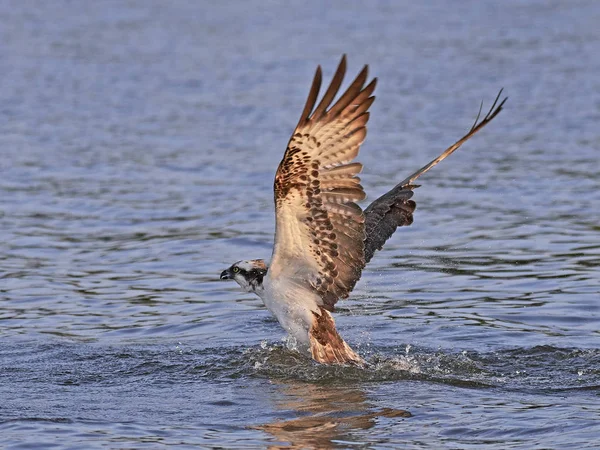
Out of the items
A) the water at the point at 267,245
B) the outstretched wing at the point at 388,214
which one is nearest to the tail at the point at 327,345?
the water at the point at 267,245

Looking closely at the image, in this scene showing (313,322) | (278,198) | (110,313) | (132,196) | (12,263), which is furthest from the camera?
(132,196)

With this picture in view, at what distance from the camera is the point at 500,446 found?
20.7ft

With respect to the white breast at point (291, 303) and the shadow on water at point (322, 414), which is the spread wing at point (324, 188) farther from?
the shadow on water at point (322, 414)

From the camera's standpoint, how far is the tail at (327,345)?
8148 mm

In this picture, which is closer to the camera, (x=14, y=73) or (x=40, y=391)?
(x=40, y=391)

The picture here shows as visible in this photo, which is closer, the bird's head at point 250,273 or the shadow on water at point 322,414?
the shadow on water at point 322,414

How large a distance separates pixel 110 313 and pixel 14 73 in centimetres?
1153

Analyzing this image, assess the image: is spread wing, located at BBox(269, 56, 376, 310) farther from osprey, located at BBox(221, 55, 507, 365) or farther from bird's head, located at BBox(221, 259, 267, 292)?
bird's head, located at BBox(221, 259, 267, 292)

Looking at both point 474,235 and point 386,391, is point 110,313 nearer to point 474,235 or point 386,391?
point 386,391

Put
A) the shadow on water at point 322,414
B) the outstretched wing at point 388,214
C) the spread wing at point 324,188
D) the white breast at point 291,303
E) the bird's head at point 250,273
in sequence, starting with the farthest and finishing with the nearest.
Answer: the outstretched wing at point 388,214, the bird's head at point 250,273, the white breast at point 291,303, the spread wing at point 324,188, the shadow on water at point 322,414

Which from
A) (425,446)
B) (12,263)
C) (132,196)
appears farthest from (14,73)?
(425,446)

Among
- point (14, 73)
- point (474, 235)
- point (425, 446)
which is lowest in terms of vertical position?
point (425, 446)

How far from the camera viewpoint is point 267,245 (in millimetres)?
11359

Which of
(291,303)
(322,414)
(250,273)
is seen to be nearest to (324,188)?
(291,303)
